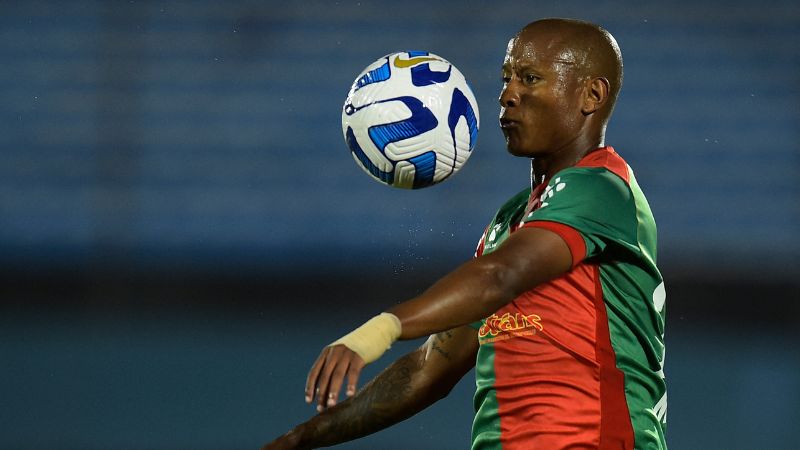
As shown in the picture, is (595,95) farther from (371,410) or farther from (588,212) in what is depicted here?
(371,410)

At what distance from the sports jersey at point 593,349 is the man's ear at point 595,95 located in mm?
131

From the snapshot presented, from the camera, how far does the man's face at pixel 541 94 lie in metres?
2.77

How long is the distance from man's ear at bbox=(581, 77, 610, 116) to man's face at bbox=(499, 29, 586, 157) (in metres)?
0.02

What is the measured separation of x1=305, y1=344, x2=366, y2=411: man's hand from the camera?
6.39 ft

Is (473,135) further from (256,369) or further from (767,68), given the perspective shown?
(767,68)

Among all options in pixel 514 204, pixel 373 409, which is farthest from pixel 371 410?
pixel 514 204

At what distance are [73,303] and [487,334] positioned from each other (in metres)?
5.76

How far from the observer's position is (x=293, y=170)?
883cm

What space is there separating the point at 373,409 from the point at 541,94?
945 mm

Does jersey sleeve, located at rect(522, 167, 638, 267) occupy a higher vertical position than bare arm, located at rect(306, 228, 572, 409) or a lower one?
higher

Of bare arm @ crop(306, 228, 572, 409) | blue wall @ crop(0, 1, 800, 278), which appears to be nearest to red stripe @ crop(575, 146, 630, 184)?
bare arm @ crop(306, 228, 572, 409)

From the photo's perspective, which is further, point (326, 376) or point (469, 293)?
point (469, 293)

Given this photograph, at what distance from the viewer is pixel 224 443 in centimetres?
542

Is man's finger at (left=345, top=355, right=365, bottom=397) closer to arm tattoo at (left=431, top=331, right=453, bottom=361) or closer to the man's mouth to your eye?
the man's mouth
